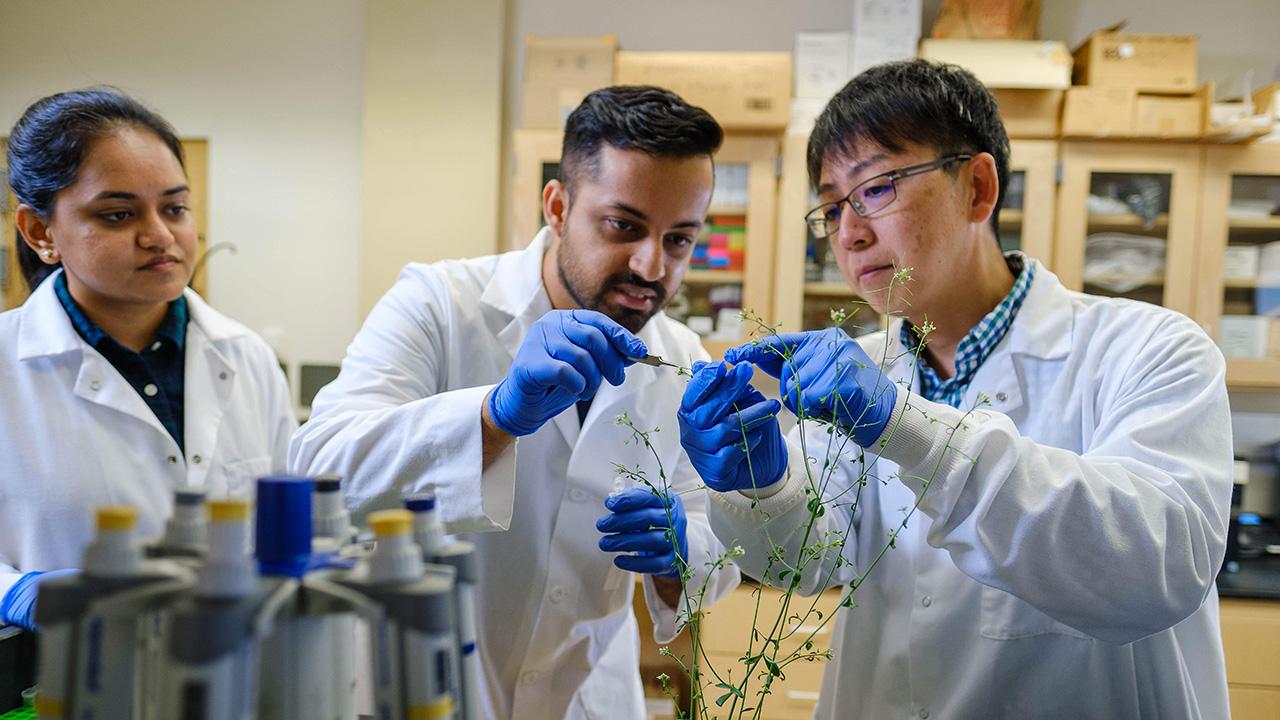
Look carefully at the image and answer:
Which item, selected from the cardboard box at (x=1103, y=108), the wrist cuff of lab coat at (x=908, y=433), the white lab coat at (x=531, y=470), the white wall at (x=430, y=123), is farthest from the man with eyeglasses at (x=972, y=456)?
the white wall at (x=430, y=123)

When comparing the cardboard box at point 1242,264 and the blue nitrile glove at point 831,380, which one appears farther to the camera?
the cardboard box at point 1242,264

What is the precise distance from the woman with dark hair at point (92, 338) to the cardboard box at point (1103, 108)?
2.56 m

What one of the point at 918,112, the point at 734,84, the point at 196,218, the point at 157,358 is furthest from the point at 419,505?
the point at 196,218

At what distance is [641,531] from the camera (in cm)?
125

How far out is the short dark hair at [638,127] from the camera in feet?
4.51

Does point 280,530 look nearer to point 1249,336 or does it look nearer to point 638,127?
point 638,127

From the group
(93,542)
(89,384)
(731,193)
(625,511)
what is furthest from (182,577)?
(731,193)

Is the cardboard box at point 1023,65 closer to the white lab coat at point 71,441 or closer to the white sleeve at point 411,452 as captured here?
the white sleeve at point 411,452

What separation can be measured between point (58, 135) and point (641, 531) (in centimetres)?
115

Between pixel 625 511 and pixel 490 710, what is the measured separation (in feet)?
1.38

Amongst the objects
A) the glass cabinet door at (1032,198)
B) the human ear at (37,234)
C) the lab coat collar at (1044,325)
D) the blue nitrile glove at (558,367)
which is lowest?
the blue nitrile glove at (558,367)

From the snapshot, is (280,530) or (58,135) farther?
(58,135)

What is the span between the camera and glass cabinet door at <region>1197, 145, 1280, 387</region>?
109 inches

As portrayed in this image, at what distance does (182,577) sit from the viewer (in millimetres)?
480
